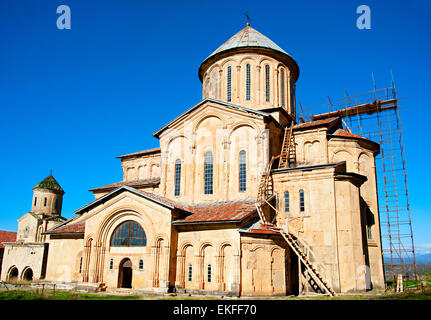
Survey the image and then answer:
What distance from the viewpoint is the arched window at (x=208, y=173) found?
2561 centimetres

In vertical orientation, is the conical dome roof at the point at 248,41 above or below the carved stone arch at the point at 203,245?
above

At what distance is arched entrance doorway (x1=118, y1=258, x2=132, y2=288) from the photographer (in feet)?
75.8

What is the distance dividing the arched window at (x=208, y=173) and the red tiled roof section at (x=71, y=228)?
29.9 feet

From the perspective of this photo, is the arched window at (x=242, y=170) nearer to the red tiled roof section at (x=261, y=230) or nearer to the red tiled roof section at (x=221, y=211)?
the red tiled roof section at (x=221, y=211)

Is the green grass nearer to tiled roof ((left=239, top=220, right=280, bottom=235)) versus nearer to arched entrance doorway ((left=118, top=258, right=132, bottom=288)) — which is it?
arched entrance doorway ((left=118, top=258, right=132, bottom=288))

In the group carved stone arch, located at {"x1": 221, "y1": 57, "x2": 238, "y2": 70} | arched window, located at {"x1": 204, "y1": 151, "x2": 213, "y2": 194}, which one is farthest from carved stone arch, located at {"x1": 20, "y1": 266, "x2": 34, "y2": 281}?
carved stone arch, located at {"x1": 221, "y1": 57, "x2": 238, "y2": 70}

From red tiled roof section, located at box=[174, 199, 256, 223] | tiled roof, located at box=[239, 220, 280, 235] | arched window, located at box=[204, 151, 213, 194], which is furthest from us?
arched window, located at box=[204, 151, 213, 194]

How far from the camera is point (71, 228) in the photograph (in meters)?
27.0

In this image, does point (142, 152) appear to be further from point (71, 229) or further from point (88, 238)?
point (88, 238)

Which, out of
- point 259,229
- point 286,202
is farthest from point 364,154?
point 259,229

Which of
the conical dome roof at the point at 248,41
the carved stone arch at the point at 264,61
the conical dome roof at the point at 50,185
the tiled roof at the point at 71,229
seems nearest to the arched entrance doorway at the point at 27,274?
the conical dome roof at the point at 50,185

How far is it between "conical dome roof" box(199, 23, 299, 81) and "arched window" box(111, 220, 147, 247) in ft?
54.1

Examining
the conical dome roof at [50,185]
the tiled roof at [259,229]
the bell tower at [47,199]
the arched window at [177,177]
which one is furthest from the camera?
the conical dome roof at [50,185]
